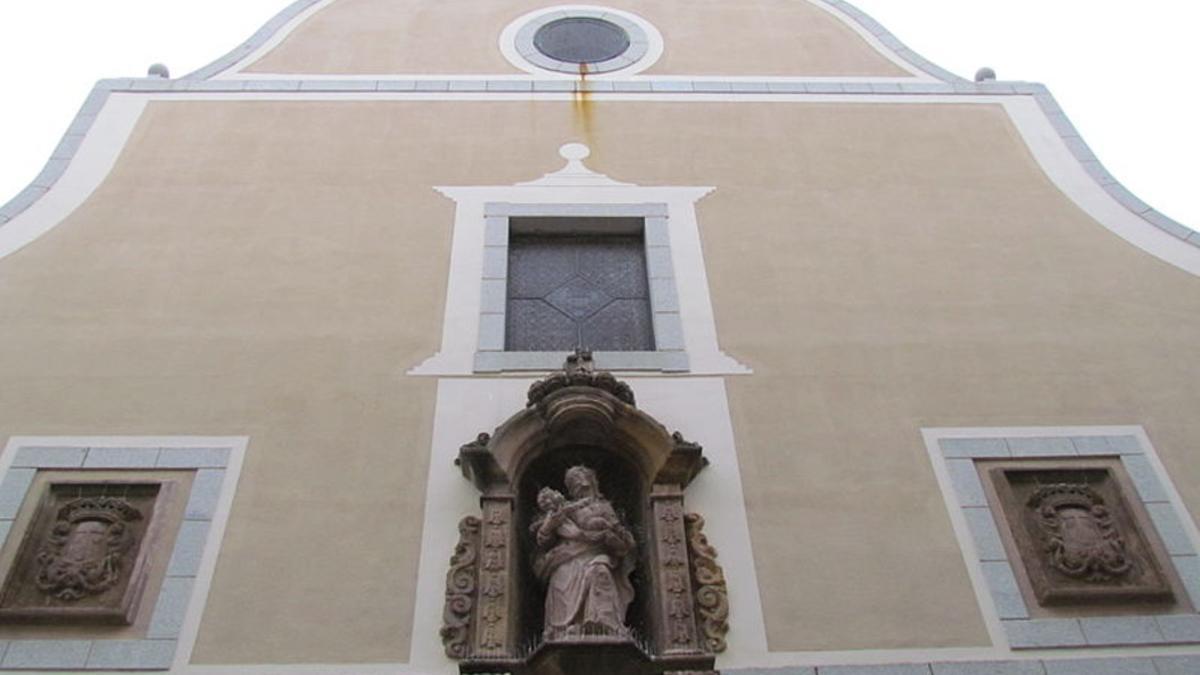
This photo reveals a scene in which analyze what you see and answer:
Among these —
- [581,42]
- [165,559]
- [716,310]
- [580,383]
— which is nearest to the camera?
[165,559]

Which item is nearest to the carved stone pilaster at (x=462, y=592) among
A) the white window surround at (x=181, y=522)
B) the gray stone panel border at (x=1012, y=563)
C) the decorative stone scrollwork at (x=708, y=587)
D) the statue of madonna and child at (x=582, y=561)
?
the statue of madonna and child at (x=582, y=561)

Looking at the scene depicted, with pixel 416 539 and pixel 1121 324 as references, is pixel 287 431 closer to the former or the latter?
pixel 416 539

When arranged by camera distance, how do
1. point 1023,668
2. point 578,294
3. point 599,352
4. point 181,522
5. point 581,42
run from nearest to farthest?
point 1023,668, point 181,522, point 599,352, point 578,294, point 581,42

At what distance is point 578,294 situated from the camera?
10094 millimetres

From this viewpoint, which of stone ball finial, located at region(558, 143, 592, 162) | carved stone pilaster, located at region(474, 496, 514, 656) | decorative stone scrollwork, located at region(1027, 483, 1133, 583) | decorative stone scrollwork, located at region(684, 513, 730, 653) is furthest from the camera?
stone ball finial, located at region(558, 143, 592, 162)

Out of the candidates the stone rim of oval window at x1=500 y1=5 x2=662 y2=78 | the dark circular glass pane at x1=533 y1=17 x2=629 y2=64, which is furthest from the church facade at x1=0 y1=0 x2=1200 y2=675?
the dark circular glass pane at x1=533 y1=17 x2=629 y2=64

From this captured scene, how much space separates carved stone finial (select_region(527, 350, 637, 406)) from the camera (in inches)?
328

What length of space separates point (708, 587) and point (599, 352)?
7.35 feet

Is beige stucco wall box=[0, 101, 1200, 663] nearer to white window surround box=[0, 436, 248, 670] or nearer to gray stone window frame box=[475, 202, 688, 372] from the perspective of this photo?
white window surround box=[0, 436, 248, 670]

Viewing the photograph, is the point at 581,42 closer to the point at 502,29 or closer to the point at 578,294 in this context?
the point at 502,29

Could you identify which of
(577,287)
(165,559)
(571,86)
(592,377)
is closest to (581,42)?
(571,86)

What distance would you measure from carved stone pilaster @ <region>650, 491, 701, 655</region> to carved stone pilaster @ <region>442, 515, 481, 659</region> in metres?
1.11

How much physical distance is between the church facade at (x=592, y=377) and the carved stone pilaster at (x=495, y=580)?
24 millimetres

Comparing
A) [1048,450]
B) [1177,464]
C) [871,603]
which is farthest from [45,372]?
[1177,464]
